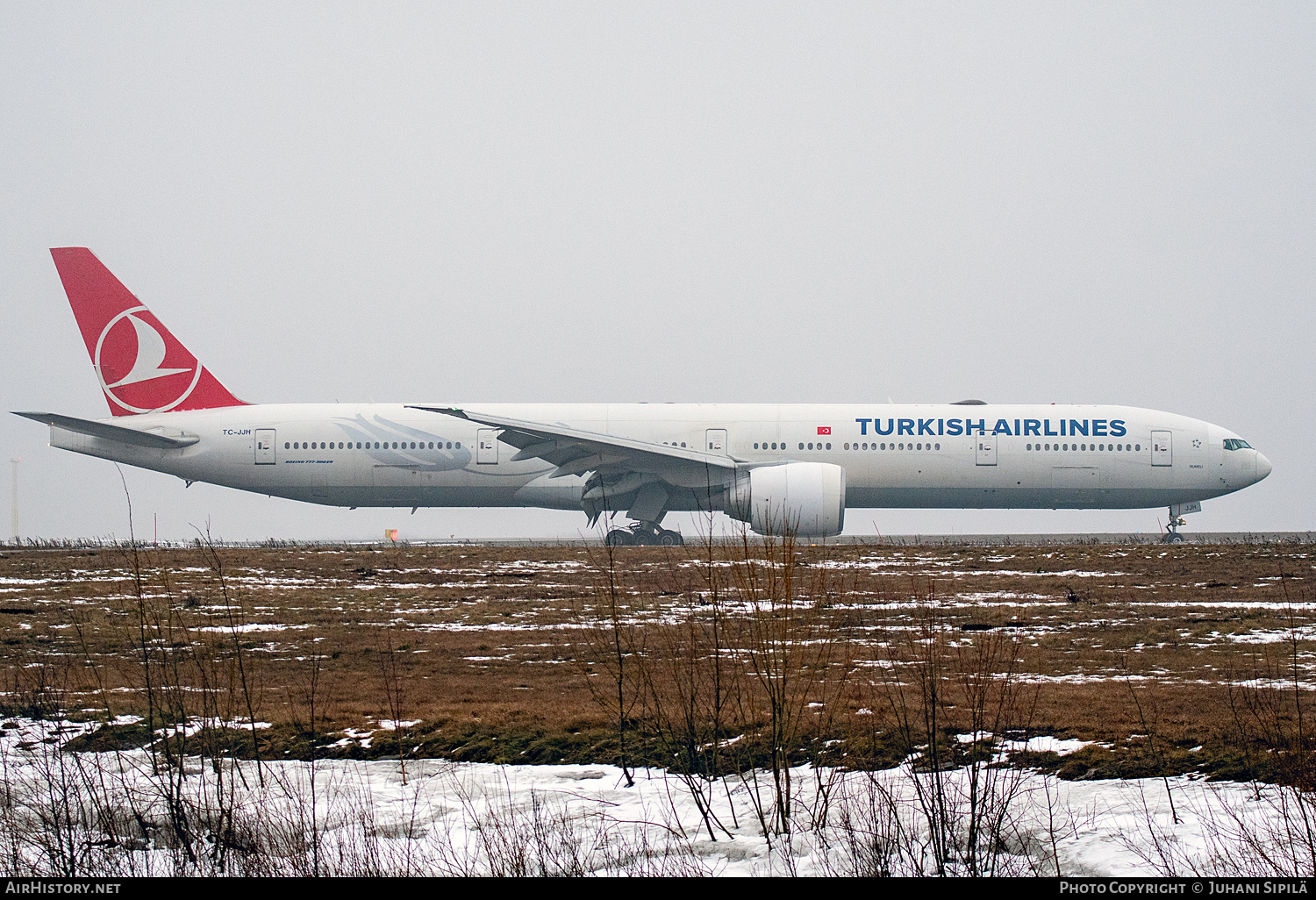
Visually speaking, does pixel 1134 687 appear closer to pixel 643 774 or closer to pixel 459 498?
pixel 643 774

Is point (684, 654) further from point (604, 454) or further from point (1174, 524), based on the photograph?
point (1174, 524)

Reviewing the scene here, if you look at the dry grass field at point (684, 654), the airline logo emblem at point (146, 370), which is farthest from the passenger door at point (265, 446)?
the dry grass field at point (684, 654)

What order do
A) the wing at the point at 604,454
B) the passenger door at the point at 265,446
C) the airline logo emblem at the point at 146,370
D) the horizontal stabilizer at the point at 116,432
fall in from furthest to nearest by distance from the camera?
the airline logo emblem at the point at 146,370, the passenger door at the point at 265,446, the horizontal stabilizer at the point at 116,432, the wing at the point at 604,454

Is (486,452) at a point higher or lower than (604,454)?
higher

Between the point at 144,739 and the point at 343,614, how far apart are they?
238 inches

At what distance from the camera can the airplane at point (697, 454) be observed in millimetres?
25844

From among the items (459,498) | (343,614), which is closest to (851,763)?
(343,614)

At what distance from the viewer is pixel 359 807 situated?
241 inches

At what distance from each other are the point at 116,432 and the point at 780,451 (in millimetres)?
16299

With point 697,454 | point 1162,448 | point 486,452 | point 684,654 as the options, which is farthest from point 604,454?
point 684,654

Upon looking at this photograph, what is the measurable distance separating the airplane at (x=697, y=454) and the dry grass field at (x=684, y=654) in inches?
250

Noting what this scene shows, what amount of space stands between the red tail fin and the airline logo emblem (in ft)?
0.07

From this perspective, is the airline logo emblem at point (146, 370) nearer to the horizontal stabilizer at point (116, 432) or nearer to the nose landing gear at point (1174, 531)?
the horizontal stabilizer at point (116, 432)

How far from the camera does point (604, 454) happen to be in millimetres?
24438
